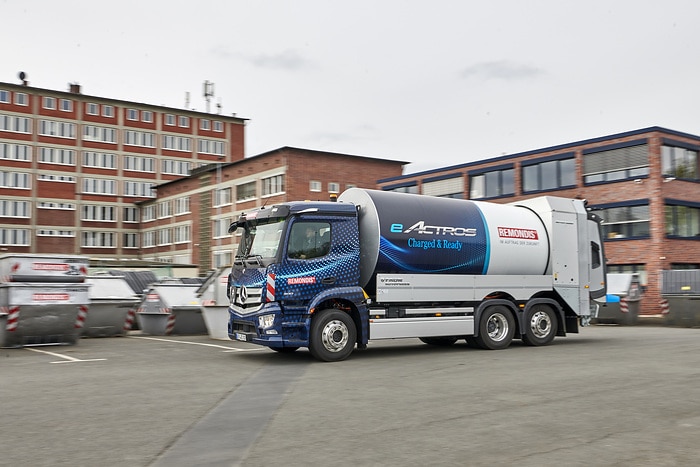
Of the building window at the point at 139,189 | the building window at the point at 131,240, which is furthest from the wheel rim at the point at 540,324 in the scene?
the building window at the point at 131,240

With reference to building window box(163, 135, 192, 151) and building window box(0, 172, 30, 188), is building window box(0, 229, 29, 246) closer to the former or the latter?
building window box(0, 172, 30, 188)

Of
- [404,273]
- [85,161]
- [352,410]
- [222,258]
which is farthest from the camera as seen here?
[85,161]

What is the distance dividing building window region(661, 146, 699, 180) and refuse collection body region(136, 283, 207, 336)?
24820mm

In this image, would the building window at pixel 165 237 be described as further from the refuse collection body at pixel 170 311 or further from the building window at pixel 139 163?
the refuse collection body at pixel 170 311

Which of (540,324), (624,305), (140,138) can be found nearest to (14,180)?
(140,138)

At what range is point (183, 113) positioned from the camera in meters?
81.2

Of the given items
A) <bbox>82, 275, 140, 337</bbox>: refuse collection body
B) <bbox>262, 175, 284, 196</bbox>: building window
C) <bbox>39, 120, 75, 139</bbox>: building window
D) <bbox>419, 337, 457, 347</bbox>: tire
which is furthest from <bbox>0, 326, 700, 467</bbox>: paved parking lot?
<bbox>39, 120, 75, 139</bbox>: building window

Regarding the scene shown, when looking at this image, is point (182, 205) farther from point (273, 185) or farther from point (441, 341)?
point (441, 341)

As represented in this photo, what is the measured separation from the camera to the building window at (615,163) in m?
34.2

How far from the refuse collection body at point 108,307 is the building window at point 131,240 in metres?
62.0

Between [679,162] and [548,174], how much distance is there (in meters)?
7.22

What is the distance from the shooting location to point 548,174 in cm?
3975

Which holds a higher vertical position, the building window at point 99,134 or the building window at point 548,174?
the building window at point 99,134

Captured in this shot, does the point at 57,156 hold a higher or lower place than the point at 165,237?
higher
